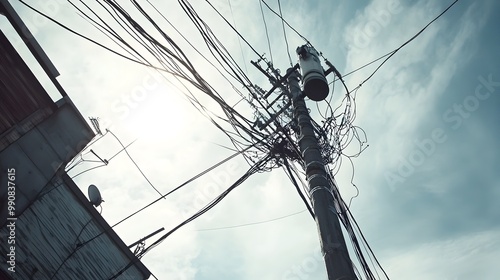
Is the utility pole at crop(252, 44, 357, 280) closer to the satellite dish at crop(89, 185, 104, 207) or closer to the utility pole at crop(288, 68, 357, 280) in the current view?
the utility pole at crop(288, 68, 357, 280)

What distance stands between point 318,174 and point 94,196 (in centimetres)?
713

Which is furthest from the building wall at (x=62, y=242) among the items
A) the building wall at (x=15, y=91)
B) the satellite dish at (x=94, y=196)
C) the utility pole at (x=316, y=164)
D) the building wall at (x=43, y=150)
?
the utility pole at (x=316, y=164)

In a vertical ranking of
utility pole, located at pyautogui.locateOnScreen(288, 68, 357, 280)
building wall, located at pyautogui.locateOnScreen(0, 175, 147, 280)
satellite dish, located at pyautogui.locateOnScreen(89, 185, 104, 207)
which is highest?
satellite dish, located at pyautogui.locateOnScreen(89, 185, 104, 207)

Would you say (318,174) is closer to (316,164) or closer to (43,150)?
(316,164)

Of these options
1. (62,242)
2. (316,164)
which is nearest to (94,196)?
(62,242)

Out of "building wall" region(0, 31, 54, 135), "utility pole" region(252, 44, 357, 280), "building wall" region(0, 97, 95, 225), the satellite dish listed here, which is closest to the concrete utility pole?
"utility pole" region(252, 44, 357, 280)

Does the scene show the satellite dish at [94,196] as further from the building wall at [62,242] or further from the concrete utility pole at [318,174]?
the concrete utility pole at [318,174]

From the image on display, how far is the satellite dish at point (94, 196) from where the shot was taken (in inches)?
327

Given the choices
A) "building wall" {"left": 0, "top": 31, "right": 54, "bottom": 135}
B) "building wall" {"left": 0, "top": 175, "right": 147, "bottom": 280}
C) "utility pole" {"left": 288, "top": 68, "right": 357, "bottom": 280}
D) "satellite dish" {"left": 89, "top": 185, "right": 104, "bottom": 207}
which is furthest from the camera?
"satellite dish" {"left": 89, "top": 185, "right": 104, "bottom": 207}

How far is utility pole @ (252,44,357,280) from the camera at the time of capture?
2.65m

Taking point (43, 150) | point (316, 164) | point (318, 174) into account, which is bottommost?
point (318, 174)

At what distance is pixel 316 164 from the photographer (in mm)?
3449

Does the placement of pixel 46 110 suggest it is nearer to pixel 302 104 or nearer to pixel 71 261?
pixel 71 261

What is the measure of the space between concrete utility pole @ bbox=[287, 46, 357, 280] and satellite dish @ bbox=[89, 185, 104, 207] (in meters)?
6.32
